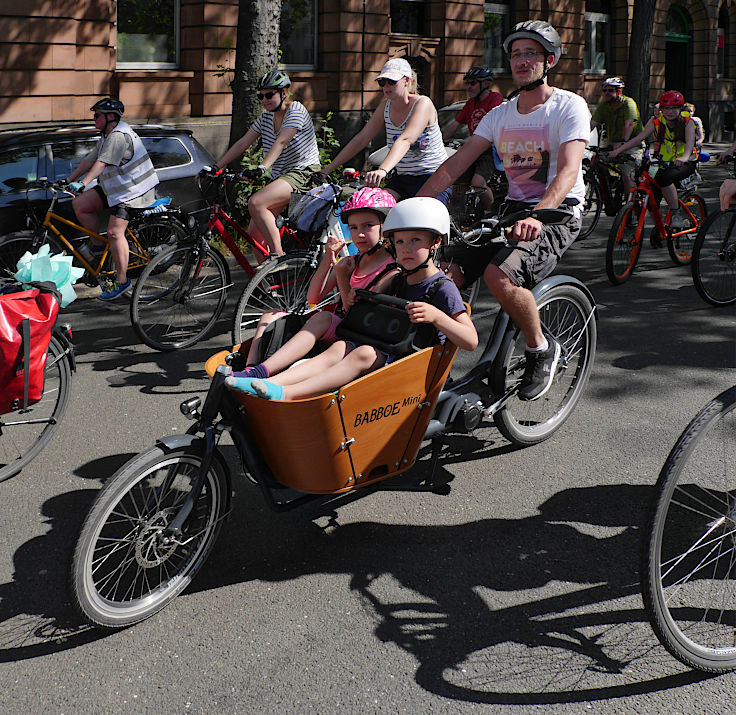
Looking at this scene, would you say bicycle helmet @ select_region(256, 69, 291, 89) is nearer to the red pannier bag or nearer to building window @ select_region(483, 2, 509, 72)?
the red pannier bag

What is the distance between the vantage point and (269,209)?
23.1ft

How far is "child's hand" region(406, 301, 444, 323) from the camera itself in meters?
3.69

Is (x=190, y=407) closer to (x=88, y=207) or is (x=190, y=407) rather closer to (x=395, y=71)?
(x=395, y=71)

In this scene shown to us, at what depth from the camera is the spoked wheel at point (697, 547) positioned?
2.92m

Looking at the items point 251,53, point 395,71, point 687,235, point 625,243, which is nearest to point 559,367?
point 395,71

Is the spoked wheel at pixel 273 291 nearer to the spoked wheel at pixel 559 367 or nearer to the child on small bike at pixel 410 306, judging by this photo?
the spoked wheel at pixel 559 367

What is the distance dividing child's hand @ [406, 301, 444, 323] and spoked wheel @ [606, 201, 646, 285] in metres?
5.60

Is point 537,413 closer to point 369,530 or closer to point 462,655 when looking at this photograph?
point 369,530

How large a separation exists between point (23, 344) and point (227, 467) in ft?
4.00

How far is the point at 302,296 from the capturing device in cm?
639

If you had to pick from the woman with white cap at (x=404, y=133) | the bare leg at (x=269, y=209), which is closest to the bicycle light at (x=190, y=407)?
the woman with white cap at (x=404, y=133)

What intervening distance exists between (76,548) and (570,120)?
3038 mm

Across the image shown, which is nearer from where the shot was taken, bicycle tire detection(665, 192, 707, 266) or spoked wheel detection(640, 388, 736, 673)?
spoked wheel detection(640, 388, 736, 673)

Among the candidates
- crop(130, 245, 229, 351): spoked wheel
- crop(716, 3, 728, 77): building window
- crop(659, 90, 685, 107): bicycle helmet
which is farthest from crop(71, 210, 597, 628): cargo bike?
crop(716, 3, 728, 77): building window
